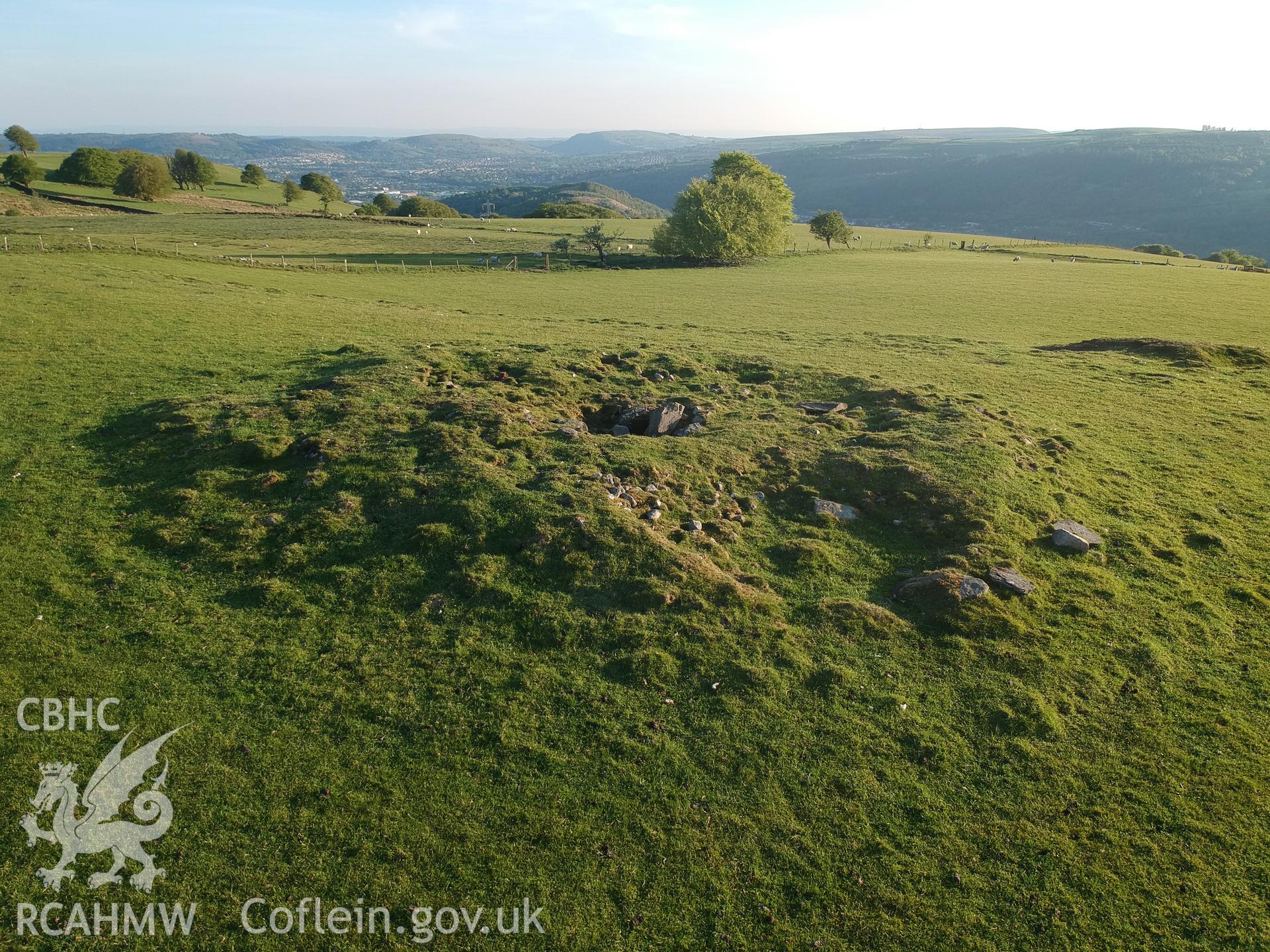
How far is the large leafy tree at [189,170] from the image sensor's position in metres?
110

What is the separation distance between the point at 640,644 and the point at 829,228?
8980 centimetres

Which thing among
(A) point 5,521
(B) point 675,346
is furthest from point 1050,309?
(A) point 5,521

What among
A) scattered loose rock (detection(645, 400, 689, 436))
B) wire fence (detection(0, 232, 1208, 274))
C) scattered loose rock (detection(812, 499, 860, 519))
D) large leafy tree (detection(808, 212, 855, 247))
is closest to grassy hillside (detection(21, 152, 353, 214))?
wire fence (detection(0, 232, 1208, 274))

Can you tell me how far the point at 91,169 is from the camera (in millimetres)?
94125

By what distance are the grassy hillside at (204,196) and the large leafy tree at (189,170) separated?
73.1 inches

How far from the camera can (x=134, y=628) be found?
9164mm

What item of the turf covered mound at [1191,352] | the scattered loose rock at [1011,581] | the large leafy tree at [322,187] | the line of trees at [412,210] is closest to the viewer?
the scattered loose rock at [1011,581]

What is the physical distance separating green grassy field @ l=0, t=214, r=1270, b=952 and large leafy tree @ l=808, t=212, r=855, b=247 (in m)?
74.9

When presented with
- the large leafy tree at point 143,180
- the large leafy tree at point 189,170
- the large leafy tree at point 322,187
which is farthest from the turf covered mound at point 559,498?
the large leafy tree at point 189,170

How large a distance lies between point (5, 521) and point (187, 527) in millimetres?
2824

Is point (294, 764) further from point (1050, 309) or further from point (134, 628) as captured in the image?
point (1050, 309)

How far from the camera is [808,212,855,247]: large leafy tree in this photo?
8794 centimetres

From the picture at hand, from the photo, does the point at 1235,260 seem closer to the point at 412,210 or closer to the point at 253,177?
the point at 412,210

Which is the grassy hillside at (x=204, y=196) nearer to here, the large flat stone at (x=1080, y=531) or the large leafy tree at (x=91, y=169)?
the large leafy tree at (x=91, y=169)
